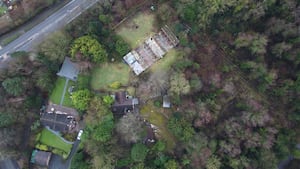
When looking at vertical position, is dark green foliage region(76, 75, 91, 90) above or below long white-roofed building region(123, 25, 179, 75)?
above

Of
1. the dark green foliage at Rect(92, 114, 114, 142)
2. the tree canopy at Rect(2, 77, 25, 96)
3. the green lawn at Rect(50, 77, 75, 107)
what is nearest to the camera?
the dark green foliage at Rect(92, 114, 114, 142)

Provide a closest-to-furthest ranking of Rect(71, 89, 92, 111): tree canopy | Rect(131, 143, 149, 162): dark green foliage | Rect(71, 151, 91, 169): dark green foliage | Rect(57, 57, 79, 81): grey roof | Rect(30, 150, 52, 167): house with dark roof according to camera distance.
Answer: Rect(131, 143, 149, 162): dark green foliage → Rect(71, 151, 91, 169): dark green foliage → Rect(71, 89, 92, 111): tree canopy → Rect(30, 150, 52, 167): house with dark roof → Rect(57, 57, 79, 81): grey roof

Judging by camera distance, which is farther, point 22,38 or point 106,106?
point 22,38

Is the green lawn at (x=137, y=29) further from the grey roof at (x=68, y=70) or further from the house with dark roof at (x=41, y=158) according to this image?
the house with dark roof at (x=41, y=158)

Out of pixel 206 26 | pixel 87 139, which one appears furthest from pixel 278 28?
pixel 87 139

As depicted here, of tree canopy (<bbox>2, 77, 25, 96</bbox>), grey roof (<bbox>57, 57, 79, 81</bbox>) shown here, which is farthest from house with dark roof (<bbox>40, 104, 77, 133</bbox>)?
tree canopy (<bbox>2, 77, 25, 96</bbox>)

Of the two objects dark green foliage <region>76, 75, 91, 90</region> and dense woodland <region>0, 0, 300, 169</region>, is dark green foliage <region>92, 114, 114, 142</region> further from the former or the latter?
dark green foliage <region>76, 75, 91, 90</region>

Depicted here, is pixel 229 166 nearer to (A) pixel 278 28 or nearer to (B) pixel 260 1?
(A) pixel 278 28
